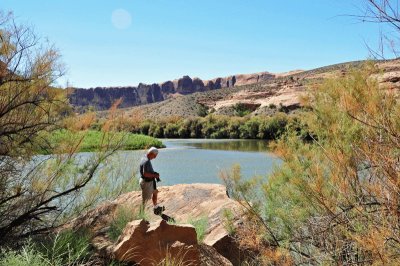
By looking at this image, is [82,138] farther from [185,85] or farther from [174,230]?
[185,85]

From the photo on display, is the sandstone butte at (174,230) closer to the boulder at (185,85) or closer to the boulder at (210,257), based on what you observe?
the boulder at (210,257)

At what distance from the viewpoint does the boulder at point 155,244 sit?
18.1ft

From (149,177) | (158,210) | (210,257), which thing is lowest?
(210,257)

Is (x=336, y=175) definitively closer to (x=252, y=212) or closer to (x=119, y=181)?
(x=252, y=212)

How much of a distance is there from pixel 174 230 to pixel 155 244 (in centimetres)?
32

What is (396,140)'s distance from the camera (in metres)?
3.43

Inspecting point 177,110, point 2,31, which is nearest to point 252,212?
point 2,31

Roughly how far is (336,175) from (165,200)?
5.25 metres

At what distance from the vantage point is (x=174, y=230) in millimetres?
5910

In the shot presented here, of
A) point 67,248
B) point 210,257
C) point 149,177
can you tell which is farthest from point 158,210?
point 67,248

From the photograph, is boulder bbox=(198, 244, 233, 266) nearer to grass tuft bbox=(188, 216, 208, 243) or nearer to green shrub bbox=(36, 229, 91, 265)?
grass tuft bbox=(188, 216, 208, 243)

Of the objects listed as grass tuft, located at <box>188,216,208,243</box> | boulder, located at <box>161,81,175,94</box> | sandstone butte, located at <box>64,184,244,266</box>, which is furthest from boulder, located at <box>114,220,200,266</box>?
boulder, located at <box>161,81,175,94</box>

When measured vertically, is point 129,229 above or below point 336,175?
below

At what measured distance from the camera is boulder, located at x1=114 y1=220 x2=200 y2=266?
553 centimetres
